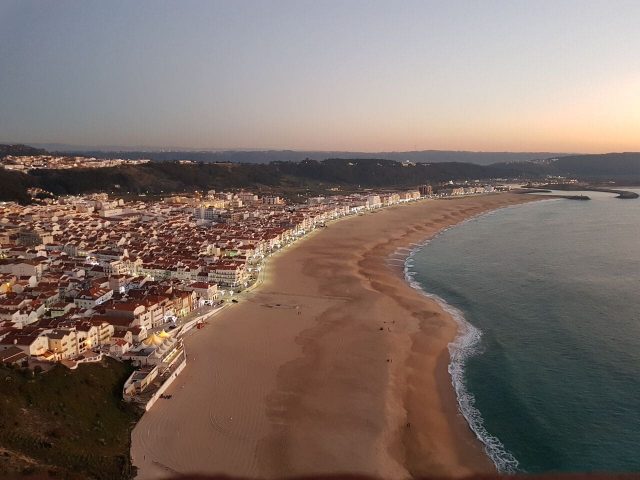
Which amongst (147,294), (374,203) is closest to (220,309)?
(147,294)

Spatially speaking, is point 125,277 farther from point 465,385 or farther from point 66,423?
point 465,385

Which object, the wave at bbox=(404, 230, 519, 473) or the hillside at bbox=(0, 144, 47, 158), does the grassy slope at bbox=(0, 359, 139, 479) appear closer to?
the wave at bbox=(404, 230, 519, 473)

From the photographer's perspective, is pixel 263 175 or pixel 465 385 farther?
pixel 263 175

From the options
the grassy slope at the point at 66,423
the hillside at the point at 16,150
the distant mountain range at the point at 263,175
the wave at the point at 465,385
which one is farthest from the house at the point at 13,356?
the hillside at the point at 16,150

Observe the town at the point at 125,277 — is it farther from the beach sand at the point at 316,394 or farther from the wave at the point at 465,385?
the wave at the point at 465,385

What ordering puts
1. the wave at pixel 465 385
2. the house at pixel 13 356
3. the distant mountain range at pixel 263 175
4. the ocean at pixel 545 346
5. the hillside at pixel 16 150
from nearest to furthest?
the wave at pixel 465 385, the ocean at pixel 545 346, the house at pixel 13 356, the distant mountain range at pixel 263 175, the hillside at pixel 16 150

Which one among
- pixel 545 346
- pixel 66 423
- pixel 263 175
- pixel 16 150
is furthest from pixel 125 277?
pixel 16 150

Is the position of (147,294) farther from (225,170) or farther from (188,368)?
(225,170)
